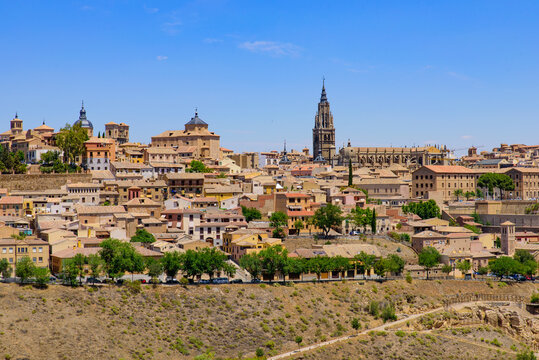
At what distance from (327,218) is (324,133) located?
10646cm

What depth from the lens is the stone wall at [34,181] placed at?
279 feet

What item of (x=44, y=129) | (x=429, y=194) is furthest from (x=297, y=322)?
(x=44, y=129)

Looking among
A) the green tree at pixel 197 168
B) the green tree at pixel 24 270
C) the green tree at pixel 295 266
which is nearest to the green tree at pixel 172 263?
the green tree at pixel 295 266

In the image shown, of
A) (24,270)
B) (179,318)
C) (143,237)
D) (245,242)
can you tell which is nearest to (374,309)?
(245,242)

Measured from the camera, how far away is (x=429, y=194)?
10550 centimetres

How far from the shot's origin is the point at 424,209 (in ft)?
315

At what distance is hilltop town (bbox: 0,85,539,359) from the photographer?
62844mm

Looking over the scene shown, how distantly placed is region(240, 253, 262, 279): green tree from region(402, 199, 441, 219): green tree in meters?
33.5

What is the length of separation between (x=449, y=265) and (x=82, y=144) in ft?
153

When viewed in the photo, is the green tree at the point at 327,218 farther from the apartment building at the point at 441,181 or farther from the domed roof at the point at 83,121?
the domed roof at the point at 83,121

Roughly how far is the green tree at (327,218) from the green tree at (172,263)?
19.1 meters

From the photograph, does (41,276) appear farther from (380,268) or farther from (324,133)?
(324,133)

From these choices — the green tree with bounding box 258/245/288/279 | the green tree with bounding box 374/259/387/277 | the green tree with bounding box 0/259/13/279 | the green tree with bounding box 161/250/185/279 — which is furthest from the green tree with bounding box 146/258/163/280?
the green tree with bounding box 374/259/387/277

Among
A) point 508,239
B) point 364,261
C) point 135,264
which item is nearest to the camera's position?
point 135,264
